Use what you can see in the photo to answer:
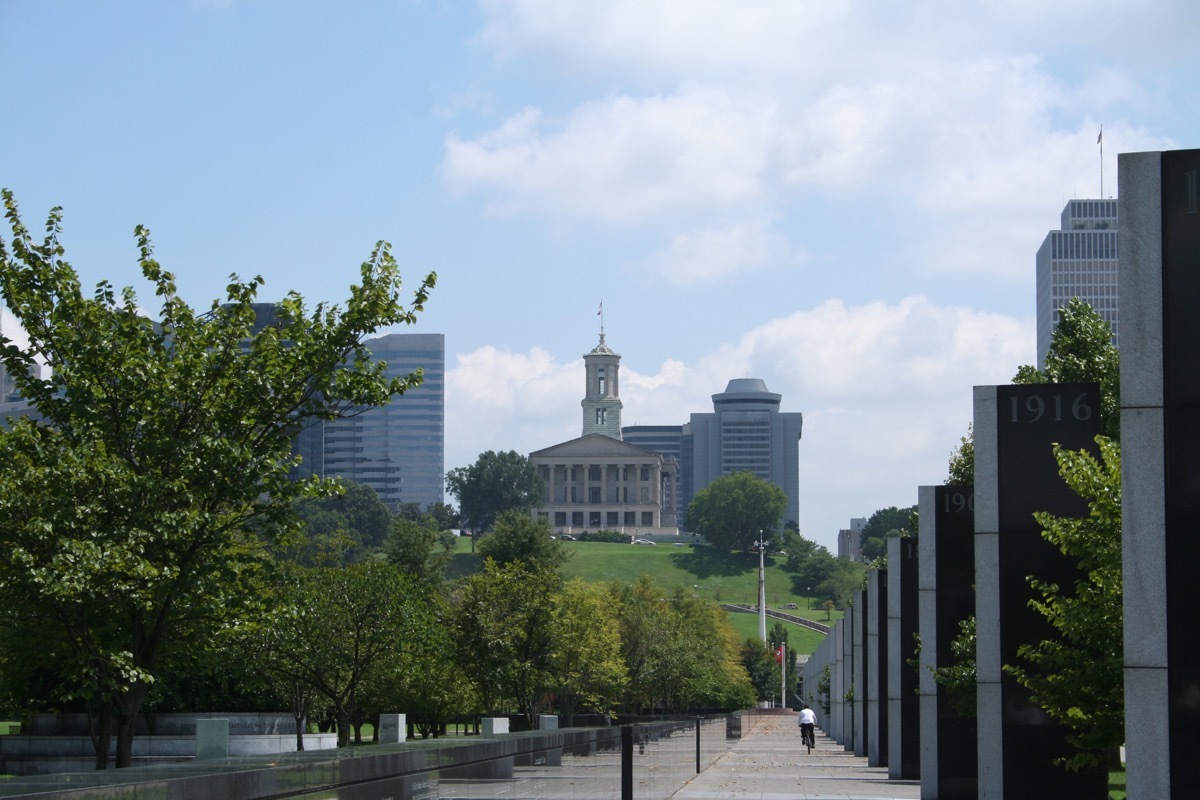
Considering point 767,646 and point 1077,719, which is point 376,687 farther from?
point 767,646

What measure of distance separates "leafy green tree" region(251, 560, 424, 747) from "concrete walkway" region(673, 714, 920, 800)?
8.28 m

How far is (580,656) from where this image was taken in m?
63.4

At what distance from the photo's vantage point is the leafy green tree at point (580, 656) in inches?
2347

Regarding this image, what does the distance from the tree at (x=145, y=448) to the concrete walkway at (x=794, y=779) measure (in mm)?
10665

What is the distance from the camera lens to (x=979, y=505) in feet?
74.5

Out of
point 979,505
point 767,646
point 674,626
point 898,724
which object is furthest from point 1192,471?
point 767,646

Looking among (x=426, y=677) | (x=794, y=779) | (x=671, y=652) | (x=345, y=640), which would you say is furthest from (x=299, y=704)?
(x=671, y=652)

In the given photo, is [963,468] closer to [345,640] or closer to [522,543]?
[345,640]

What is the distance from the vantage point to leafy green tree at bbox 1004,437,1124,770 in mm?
19594

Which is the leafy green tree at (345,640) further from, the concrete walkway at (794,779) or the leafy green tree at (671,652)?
the leafy green tree at (671,652)

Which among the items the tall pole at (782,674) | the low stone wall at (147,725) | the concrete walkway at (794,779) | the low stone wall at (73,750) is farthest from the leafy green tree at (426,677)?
the tall pole at (782,674)

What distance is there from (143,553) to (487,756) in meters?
9.52

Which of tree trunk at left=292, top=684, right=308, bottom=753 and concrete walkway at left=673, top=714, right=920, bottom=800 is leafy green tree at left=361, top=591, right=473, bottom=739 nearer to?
tree trunk at left=292, top=684, right=308, bottom=753

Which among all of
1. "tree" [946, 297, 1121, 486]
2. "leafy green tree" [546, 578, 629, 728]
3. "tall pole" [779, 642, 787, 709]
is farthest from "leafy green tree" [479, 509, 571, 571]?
"tree" [946, 297, 1121, 486]
